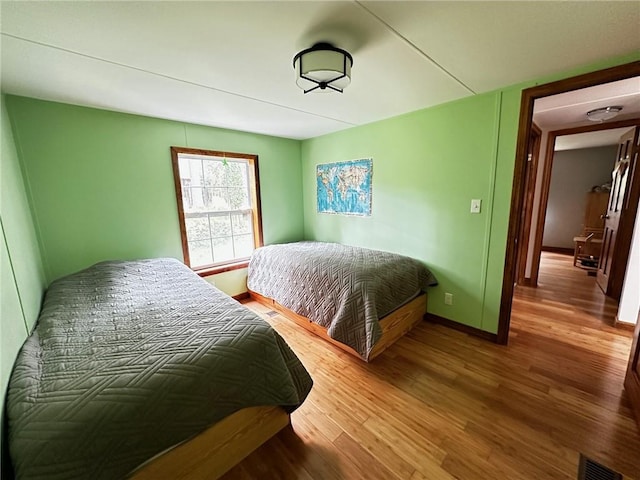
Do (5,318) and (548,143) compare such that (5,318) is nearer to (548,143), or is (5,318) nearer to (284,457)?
(284,457)

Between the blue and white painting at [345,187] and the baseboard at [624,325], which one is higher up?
the blue and white painting at [345,187]

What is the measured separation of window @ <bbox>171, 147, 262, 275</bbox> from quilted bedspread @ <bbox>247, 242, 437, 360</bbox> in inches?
23.0

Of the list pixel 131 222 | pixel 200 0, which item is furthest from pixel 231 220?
pixel 200 0

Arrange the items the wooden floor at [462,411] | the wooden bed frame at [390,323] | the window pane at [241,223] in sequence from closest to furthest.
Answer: the wooden floor at [462,411], the wooden bed frame at [390,323], the window pane at [241,223]

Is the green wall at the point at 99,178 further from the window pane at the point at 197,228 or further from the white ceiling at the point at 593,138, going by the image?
the white ceiling at the point at 593,138

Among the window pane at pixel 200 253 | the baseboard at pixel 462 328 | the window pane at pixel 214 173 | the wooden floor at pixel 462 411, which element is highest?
the window pane at pixel 214 173

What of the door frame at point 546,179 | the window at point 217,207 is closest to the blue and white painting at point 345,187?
the window at point 217,207

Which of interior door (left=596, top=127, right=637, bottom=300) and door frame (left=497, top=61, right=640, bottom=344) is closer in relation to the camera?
door frame (left=497, top=61, right=640, bottom=344)

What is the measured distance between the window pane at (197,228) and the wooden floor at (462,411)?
A: 1.62 m

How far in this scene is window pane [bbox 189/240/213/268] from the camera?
294cm

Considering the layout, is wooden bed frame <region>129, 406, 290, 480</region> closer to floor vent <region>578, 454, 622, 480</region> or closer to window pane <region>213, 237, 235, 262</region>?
floor vent <region>578, 454, 622, 480</region>

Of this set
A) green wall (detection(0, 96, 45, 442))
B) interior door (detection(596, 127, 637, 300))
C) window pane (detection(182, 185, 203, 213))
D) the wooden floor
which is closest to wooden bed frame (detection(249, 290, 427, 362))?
the wooden floor

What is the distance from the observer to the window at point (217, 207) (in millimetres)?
2799

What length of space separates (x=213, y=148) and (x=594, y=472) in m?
3.74
